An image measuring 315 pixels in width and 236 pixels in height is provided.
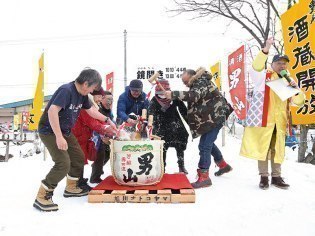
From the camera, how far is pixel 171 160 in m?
7.11

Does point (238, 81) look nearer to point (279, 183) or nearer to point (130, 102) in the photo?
point (130, 102)

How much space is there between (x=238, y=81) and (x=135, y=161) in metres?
5.12

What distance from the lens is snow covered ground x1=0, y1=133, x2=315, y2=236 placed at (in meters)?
2.62

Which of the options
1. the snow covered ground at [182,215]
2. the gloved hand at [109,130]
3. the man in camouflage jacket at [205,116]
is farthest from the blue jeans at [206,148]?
the gloved hand at [109,130]

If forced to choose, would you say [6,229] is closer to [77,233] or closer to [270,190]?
[77,233]

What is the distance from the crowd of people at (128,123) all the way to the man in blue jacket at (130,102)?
0.08 feet

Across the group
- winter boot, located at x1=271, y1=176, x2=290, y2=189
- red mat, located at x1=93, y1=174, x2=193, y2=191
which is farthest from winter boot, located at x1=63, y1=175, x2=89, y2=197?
winter boot, located at x1=271, y1=176, x2=290, y2=189

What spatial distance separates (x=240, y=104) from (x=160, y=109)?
3.66 m

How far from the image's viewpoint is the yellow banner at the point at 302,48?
252 inches

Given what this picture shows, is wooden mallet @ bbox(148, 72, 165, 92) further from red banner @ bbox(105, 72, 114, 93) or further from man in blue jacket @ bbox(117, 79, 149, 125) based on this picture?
red banner @ bbox(105, 72, 114, 93)

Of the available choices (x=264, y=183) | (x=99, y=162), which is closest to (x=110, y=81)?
(x=99, y=162)

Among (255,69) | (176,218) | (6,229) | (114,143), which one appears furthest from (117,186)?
(255,69)

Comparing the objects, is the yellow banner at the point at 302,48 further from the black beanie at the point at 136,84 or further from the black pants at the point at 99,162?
the black pants at the point at 99,162

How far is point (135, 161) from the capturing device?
3.74 metres
